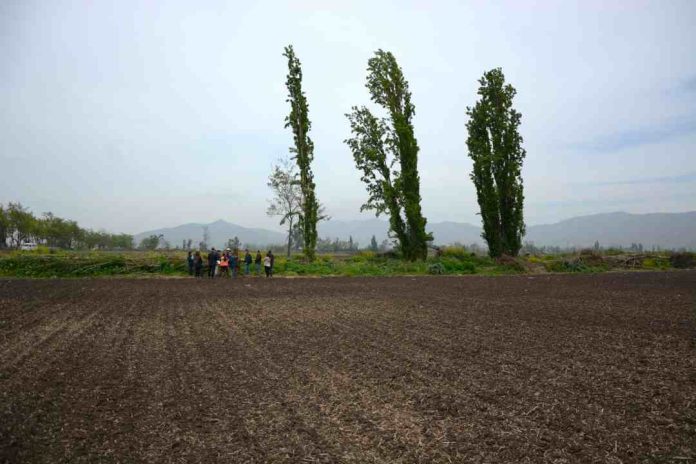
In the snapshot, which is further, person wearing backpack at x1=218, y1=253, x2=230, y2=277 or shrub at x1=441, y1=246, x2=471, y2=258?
shrub at x1=441, y1=246, x2=471, y2=258

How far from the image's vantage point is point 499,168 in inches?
1444

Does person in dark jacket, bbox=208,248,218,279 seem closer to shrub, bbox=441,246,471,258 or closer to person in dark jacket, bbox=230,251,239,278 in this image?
person in dark jacket, bbox=230,251,239,278

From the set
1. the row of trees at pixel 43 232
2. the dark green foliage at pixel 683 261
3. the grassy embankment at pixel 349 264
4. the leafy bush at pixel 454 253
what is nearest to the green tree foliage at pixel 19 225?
the row of trees at pixel 43 232

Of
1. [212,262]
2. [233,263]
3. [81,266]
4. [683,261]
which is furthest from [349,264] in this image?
[683,261]

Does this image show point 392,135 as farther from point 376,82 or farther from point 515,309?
point 515,309

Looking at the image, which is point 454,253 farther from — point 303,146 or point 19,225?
point 19,225

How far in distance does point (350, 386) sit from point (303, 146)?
30.1 m

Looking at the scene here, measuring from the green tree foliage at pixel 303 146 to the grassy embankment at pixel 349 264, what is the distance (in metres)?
2.96

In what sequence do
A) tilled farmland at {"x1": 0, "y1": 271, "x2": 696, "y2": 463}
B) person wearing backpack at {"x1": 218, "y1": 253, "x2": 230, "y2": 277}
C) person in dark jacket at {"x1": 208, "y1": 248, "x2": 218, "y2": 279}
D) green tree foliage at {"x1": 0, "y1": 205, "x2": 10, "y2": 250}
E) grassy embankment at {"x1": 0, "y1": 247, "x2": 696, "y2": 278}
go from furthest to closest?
green tree foliage at {"x1": 0, "y1": 205, "x2": 10, "y2": 250}, grassy embankment at {"x1": 0, "y1": 247, "x2": 696, "y2": 278}, person in dark jacket at {"x1": 208, "y1": 248, "x2": 218, "y2": 279}, person wearing backpack at {"x1": 218, "y1": 253, "x2": 230, "y2": 277}, tilled farmland at {"x1": 0, "y1": 271, "x2": 696, "y2": 463}

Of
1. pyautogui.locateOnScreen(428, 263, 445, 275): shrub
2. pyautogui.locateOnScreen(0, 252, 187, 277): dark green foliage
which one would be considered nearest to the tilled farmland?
pyautogui.locateOnScreen(0, 252, 187, 277): dark green foliage

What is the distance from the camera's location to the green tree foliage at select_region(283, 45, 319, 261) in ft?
112

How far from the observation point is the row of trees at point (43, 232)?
62.2 metres

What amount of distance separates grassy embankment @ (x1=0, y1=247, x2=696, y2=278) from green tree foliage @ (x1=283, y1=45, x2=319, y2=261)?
9.70 feet

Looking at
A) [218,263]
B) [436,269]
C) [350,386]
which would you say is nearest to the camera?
[350,386]
